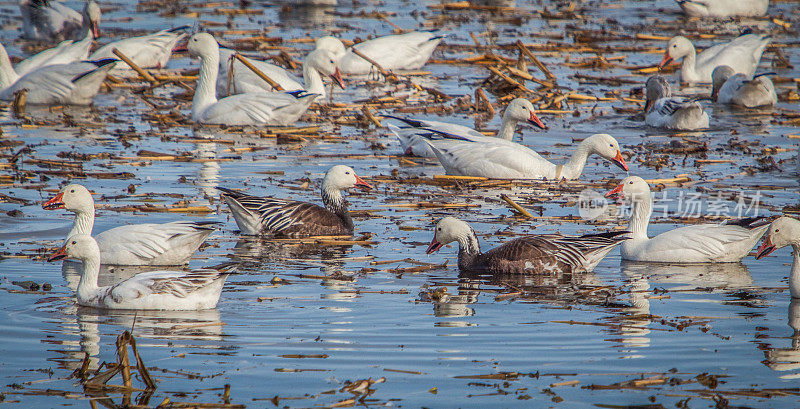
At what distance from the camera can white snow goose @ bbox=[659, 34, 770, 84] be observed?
60.8 feet

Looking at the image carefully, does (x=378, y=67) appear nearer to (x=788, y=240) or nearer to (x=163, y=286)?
(x=788, y=240)

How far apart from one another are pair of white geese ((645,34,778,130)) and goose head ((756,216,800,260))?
6731mm

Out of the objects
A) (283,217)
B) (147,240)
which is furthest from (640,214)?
(147,240)

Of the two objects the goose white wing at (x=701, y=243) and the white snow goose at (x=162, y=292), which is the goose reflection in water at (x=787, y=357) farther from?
the white snow goose at (x=162, y=292)

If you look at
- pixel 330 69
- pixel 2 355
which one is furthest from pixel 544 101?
A: pixel 2 355

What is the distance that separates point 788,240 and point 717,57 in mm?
11612

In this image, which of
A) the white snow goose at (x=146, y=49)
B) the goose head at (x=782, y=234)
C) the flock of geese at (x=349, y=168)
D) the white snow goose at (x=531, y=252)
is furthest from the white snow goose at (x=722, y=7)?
the goose head at (x=782, y=234)

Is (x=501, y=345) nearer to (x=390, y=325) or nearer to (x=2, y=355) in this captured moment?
(x=390, y=325)

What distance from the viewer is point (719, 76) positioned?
17.5 m

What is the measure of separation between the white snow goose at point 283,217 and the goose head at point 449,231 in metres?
1.27

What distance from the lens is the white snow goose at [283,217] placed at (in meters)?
9.63

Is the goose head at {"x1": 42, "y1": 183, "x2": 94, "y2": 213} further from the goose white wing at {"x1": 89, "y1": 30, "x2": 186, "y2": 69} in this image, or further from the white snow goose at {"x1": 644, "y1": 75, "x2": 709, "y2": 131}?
the goose white wing at {"x1": 89, "y1": 30, "x2": 186, "y2": 69}

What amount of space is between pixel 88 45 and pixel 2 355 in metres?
12.8

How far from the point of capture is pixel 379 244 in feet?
31.0
